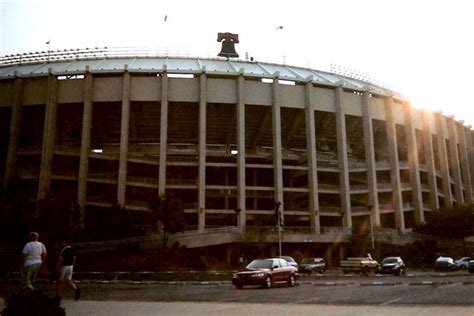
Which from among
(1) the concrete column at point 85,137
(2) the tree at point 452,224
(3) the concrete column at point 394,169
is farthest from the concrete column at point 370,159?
(1) the concrete column at point 85,137

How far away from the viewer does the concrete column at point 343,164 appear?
58.5 meters

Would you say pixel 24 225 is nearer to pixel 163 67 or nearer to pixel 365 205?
pixel 163 67

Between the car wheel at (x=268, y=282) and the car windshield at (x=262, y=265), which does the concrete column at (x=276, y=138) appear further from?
the car wheel at (x=268, y=282)

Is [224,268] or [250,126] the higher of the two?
[250,126]

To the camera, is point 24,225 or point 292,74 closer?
point 24,225

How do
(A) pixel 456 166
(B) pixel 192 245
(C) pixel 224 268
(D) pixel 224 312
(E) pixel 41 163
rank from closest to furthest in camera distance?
(D) pixel 224 312 < (C) pixel 224 268 < (B) pixel 192 245 < (E) pixel 41 163 < (A) pixel 456 166

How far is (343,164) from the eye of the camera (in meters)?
59.6

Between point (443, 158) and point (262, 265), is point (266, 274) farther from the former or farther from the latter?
point (443, 158)

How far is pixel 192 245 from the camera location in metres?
47.4

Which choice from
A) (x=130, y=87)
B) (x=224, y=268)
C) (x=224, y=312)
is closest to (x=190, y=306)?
(x=224, y=312)

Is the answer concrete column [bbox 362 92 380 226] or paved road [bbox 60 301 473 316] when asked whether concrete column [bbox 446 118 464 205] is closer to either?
concrete column [bbox 362 92 380 226]

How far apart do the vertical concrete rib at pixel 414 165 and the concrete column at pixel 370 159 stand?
239 inches

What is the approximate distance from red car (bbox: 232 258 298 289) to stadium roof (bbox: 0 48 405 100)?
37989 millimetres

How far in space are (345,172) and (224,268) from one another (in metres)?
26.3
